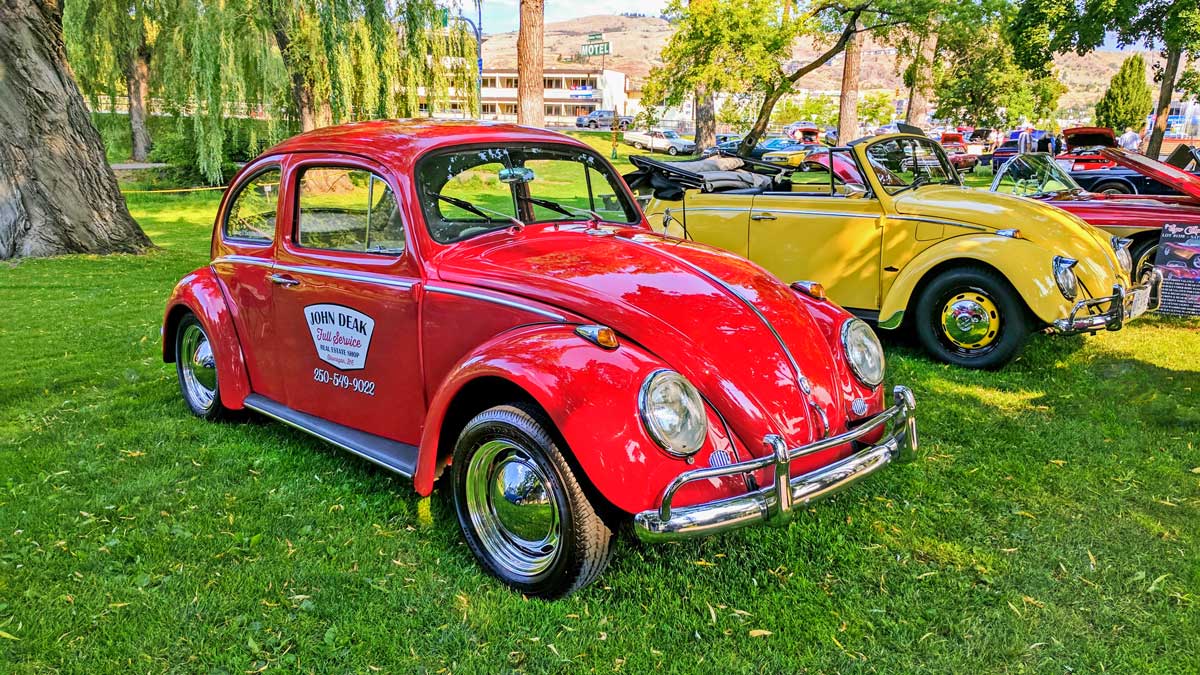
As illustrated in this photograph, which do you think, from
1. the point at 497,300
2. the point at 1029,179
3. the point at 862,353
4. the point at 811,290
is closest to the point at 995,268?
the point at 811,290

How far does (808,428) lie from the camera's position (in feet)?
10.1

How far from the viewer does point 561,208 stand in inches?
167

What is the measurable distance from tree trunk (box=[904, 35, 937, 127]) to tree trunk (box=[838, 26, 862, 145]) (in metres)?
1.59

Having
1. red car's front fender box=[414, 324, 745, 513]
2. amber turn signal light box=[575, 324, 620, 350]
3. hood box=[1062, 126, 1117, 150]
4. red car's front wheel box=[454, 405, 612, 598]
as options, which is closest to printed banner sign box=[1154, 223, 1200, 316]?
red car's front fender box=[414, 324, 745, 513]

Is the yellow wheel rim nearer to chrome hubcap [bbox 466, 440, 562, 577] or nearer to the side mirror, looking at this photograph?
the side mirror

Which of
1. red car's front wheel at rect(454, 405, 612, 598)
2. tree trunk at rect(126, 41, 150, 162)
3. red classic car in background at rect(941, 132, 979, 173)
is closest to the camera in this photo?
red car's front wheel at rect(454, 405, 612, 598)

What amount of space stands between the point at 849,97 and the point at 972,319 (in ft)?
57.0

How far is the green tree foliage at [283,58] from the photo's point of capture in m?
15.0

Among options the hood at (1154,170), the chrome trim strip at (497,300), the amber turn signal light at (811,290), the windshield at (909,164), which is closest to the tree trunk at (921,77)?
the hood at (1154,170)

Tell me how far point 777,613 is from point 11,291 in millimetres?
9985

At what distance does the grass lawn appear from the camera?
274cm

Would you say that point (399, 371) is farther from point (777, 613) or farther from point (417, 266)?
point (777, 613)

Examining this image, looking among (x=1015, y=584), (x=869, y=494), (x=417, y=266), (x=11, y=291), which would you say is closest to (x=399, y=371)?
(x=417, y=266)

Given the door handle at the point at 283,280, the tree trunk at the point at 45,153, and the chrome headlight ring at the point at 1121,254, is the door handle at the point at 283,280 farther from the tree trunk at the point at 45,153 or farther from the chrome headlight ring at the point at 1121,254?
the tree trunk at the point at 45,153
